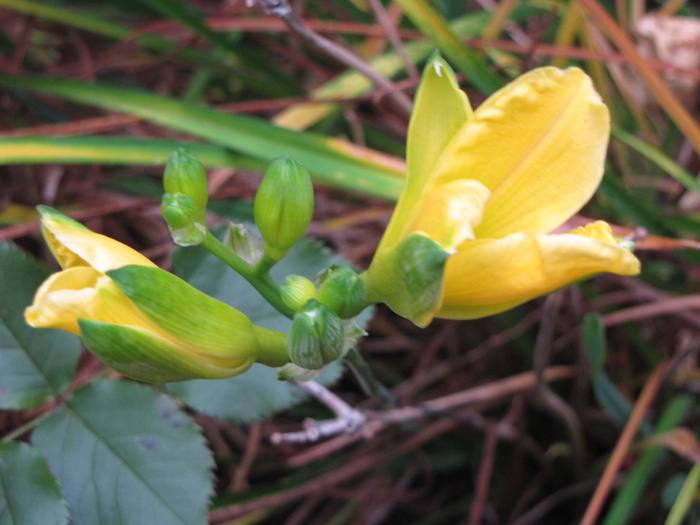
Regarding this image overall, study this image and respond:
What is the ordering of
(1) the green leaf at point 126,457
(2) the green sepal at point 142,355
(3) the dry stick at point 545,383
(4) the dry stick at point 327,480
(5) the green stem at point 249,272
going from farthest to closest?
(4) the dry stick at point 327,480
(3) the dry stick at point 545,383
(1) the green leaf at point 126,457
(5) the green stem at point 249,272
(2) the green sepal at point 142,355

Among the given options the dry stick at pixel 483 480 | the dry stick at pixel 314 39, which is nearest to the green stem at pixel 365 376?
the dry stick at pixel 483 480

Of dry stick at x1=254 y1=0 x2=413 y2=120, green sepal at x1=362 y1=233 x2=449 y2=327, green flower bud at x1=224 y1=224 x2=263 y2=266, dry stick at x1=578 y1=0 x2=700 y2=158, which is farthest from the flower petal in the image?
dry stick at x1=578 y1=0 x2=700 y2=158

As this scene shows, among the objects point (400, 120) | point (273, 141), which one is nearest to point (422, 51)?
point (400, 120)

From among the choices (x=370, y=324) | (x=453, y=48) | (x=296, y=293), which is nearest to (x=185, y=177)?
(x=296, y=293)

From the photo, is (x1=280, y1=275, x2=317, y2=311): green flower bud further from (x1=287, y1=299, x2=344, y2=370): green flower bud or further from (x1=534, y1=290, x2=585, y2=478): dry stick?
(x1=534, y1=290, x2=585, y2=478): dry stick

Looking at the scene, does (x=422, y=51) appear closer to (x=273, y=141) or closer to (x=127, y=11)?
(x=273, y=141)

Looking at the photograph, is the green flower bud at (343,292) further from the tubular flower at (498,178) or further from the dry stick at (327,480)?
the dry stick at (327,480)
